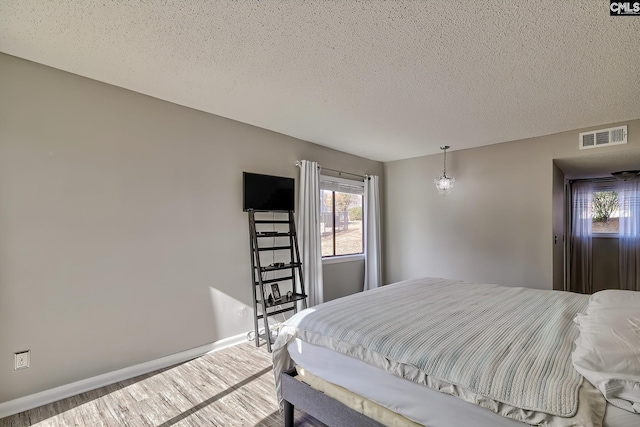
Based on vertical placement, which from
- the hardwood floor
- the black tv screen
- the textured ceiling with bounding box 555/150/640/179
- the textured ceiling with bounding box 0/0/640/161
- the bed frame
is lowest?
the hardwood floor

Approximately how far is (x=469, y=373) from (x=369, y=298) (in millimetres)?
1138

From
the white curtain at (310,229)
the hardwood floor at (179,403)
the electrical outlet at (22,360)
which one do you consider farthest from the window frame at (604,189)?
the electrical outlet at (22,360)

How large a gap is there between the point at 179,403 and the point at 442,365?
1.88 m

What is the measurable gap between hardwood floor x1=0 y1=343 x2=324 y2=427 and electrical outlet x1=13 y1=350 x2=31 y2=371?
30 cm

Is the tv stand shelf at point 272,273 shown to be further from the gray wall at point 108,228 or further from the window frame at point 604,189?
the window frame at point 604,189

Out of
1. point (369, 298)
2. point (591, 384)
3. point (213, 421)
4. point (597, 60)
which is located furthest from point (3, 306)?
point (597, 60)

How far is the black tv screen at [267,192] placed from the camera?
3420 millimetres

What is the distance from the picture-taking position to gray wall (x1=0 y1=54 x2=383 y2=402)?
217 centimetres

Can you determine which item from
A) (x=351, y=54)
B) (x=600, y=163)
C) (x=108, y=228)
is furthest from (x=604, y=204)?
(x=108, y=228)

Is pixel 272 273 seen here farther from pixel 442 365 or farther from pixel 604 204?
pixel 604 204

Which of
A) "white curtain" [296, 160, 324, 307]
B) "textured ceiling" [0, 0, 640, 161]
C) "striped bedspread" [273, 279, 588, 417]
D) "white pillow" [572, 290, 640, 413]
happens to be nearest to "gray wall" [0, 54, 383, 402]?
"textured ceiling" [0, 0, 640, 161]

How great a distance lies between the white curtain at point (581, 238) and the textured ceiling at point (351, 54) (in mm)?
2521

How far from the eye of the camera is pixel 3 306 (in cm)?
209

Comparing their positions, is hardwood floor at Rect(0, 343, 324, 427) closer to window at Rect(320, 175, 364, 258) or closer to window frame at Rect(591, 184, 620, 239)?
window at Rect(320, 175, 364, 258)
